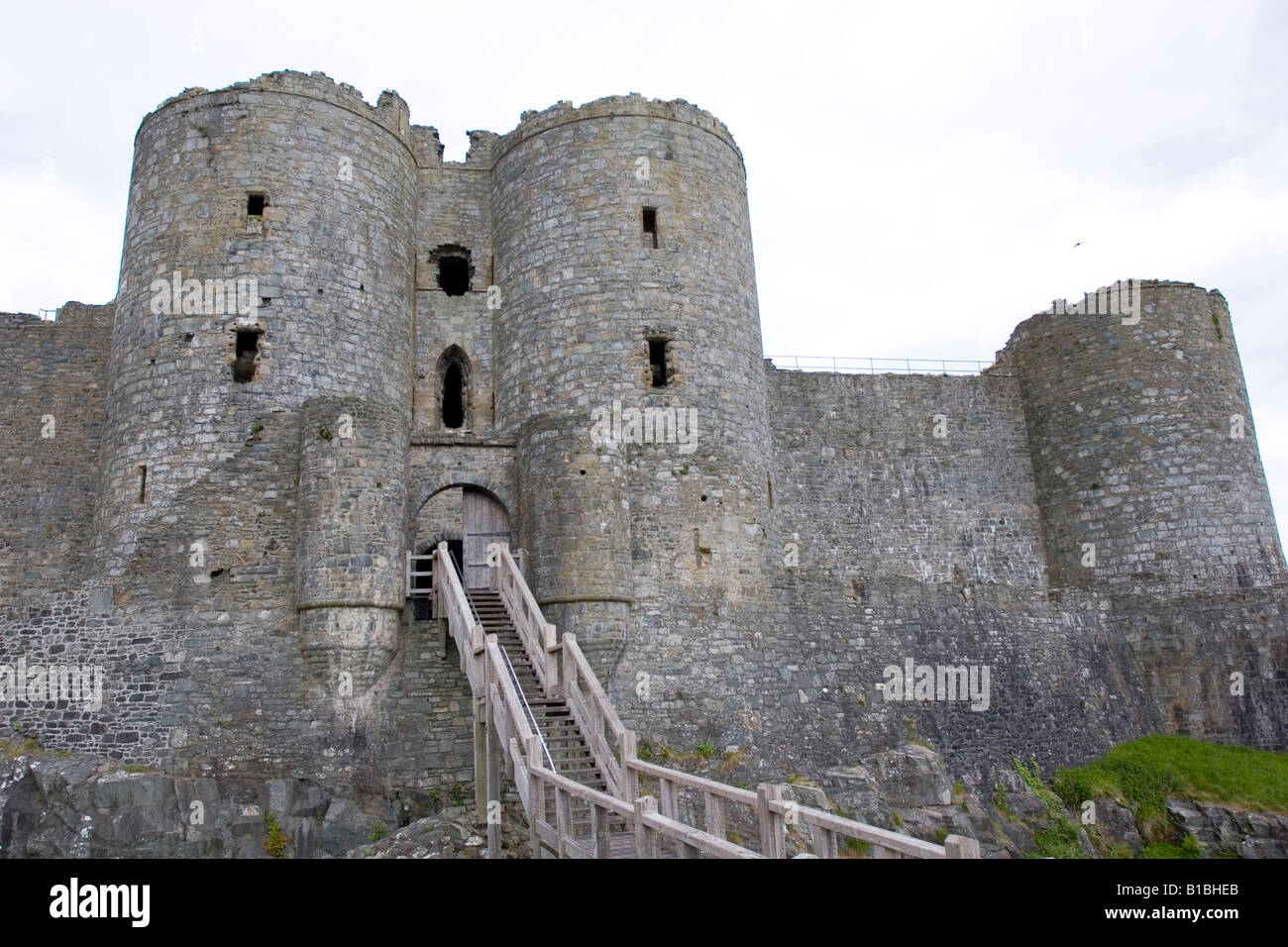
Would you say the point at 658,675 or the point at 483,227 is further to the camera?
the point at 483,227

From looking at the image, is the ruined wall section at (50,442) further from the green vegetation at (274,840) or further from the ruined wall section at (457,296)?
the green vegetation at (274,840)

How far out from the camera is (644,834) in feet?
27.3

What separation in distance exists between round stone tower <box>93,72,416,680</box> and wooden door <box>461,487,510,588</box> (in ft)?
4.90

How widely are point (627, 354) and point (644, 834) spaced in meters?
9.63

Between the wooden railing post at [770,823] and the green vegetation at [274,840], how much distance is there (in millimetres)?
7567

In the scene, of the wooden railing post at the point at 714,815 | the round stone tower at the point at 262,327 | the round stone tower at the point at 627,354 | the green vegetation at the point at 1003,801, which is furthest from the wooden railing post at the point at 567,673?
the green vegetation at the point at 1003,801

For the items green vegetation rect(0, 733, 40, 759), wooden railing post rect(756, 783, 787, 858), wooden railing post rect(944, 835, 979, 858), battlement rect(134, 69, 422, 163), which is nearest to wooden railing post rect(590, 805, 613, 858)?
wooden railing post rect(756, 783, 787, 858)

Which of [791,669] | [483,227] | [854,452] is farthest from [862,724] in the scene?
[483,227]

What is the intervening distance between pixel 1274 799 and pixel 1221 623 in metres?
3.34

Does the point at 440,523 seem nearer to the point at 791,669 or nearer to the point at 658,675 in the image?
the point at 658,675

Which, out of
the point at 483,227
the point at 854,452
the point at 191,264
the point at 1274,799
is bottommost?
the point at 1274,799

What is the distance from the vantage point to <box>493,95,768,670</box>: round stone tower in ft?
49.9

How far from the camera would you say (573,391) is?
16562 mm
